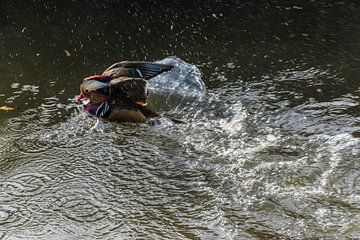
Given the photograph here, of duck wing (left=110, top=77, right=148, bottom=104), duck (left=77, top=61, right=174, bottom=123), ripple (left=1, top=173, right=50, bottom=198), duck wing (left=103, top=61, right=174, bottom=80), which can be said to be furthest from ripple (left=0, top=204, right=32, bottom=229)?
duck wing (left=103, top=61, right=174, bottom=80)

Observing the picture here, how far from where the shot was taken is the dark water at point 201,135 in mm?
3418

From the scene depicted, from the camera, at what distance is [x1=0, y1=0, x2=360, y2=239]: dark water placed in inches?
135

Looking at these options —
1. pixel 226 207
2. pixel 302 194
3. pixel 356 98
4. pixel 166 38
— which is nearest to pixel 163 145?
pixel 226 207

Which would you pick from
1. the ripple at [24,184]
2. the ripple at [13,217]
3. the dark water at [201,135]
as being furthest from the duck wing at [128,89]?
the ripple at [13,217]

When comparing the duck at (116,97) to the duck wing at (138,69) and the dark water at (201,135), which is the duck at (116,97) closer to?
the duck wing at (138,69)

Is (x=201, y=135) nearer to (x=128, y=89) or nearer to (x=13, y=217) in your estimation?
(x=128, y=89)

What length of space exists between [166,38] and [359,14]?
7.72 ft

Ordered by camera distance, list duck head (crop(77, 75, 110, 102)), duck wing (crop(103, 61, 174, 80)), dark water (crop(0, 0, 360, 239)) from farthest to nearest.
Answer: duck wing (crop(103, 61, 174, 80))
duck head (crop(77, 75, 110, 102))
dark water (crop(0, 0, 360, 239))

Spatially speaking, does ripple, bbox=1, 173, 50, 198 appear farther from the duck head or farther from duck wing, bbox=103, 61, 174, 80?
duck wing, bbox=103, 61, 174, 80

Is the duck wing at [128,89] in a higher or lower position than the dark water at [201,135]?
higher

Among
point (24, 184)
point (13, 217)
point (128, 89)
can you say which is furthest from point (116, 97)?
point (13, 217)

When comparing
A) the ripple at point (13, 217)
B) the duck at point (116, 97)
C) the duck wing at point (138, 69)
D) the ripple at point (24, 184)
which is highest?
the duck wing at point (138, 69)

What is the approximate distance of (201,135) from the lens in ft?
Result: 14.2

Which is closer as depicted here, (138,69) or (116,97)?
(116,97)
